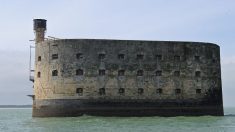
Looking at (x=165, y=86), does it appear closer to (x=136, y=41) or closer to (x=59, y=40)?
(x=136, y=41)

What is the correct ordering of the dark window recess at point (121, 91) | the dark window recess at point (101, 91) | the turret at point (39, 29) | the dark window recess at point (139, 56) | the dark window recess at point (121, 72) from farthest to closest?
the turret at point (39, 29) → the dark window recess at point (139, 56) → the dark window recess at point (121, 72) → the dark window recess at point (121, 91) → the dark window recess at point (101, 91)

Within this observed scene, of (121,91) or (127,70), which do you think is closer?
(121,91)

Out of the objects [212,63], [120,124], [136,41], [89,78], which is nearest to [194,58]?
[212,63]

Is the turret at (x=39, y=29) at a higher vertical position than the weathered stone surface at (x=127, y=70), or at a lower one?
higher

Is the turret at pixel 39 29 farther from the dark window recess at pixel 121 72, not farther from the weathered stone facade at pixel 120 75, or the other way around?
the dark window recess at pixel 121 72

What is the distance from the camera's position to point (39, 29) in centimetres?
3731

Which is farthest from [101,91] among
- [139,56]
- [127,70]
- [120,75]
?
[139,56]

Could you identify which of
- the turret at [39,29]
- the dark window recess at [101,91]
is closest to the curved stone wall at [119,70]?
the dark window recess at [101,91]

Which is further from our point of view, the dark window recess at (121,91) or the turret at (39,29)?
the turret at (39,29)

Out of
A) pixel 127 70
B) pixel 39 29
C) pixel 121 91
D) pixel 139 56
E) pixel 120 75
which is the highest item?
pixel 39 29

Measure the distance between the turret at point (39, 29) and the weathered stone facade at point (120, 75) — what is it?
163 cm

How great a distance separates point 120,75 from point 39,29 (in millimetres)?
7637

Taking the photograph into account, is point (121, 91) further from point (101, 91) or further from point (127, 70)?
point (127, 70)

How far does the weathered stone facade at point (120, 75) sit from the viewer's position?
33812 mm
